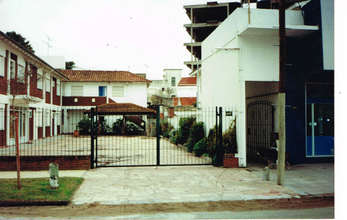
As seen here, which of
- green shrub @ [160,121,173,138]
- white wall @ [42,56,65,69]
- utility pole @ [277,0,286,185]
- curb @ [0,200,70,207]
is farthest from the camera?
white wall @ [42,56,65,69]

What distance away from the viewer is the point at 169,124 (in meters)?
27.6

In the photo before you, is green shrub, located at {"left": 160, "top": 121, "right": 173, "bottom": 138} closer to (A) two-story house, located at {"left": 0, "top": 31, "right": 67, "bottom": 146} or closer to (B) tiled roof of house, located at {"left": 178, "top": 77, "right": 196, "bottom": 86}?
(A) two-story house, located at {"left": 0, "top": 31, "right": 67, "bottom": 146}

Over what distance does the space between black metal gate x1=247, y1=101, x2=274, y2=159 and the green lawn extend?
7825 millimetres

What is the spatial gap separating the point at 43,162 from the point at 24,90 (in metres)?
9.54

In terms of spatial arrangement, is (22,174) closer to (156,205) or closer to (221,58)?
(156,205)

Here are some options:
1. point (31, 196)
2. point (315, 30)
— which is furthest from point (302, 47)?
point (31, 196)

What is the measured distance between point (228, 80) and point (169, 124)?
604 inches

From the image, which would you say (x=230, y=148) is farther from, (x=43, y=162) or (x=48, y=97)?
(x=48, y=97)

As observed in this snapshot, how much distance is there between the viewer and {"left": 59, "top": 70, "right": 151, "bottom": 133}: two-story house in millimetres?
32844

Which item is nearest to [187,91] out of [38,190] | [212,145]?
[212,145]

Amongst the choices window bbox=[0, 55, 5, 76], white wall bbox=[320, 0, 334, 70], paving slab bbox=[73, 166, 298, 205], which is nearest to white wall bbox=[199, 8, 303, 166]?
white wall bbox=[320, 0, 334, 70]

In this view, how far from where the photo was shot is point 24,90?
18781 mm

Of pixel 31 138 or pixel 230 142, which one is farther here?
pixel 31 138

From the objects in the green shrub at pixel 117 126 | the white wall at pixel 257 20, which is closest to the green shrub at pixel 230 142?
the white wall at pixel 257 20
